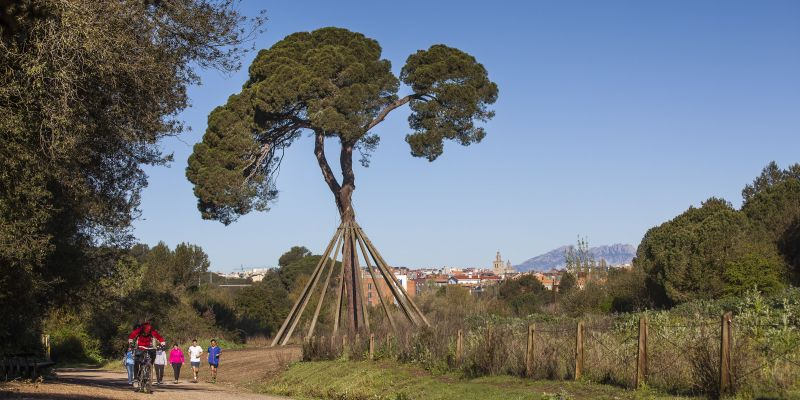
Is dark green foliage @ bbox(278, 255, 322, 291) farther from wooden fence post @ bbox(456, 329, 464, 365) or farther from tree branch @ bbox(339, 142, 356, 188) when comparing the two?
wooden fence post @ bbox(456, 329, 464, 365)

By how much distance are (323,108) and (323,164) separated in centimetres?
336

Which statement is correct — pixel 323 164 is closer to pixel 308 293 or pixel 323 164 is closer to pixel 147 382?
pixel 308 293

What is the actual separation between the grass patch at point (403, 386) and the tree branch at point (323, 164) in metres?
13.6

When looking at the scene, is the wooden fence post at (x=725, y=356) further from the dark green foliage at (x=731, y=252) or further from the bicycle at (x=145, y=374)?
the dark green foliage at (x=731, y=252)

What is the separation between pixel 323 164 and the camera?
4212 cm

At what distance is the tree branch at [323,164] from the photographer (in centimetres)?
4166

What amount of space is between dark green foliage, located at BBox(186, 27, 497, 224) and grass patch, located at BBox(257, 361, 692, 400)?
13397mm

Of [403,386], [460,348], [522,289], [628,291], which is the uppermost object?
[522,289]

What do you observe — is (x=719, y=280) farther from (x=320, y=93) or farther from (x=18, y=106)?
(x=18, y=106)

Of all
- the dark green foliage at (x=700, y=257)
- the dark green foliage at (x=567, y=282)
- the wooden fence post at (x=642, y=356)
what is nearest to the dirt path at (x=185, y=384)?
the wooden fence post at (x=642, y=356)

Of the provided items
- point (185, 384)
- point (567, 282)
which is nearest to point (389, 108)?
point (185, 384)

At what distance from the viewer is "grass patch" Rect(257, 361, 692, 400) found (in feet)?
55.3

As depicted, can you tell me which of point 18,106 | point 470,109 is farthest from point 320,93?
point 18,106

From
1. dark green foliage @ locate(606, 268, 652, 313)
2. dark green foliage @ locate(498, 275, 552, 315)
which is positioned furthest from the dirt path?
dark green foliage @ locate(498, 275, 552, 315)
